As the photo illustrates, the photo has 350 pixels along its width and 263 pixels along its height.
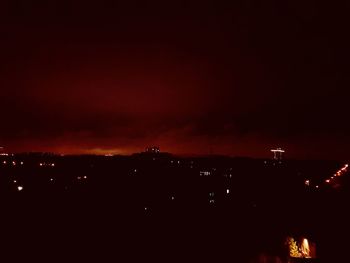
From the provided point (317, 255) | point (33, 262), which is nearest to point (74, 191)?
point (33, 262)

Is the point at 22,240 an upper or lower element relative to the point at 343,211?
lower

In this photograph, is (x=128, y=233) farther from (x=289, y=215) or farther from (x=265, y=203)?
(x=265, y=203)

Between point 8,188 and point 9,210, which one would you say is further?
point 8,188

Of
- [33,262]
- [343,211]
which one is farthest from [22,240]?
[343,211]

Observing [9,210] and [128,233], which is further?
[9,210]

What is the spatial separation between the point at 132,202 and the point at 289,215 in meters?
13.2

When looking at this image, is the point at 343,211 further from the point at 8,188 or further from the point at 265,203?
the point at 8,188

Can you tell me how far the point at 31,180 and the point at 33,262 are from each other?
87.6 ft

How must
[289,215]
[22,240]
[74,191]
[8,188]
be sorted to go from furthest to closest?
[74,191] < [8,188] < [289,215] < [22,240]

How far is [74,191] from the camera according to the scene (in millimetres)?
35188

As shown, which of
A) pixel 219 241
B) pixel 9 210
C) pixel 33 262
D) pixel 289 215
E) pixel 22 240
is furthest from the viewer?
pixel 289 215

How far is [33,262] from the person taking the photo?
1425cm

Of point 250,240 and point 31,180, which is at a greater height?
point 31,180

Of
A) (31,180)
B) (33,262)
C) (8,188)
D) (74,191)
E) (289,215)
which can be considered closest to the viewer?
(33,262)
